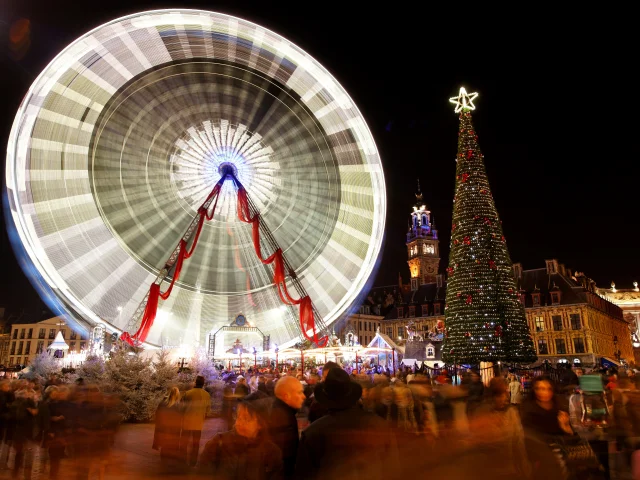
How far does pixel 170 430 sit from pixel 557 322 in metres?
51.2

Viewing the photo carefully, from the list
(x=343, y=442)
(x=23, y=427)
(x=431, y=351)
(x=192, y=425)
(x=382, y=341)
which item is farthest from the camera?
(x=382, y=341)

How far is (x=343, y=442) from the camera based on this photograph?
2.75 m

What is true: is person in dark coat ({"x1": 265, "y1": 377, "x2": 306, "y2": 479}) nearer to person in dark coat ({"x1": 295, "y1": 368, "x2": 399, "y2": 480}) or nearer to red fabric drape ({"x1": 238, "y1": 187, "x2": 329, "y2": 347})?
person in dark coat ({"x1": 295, "y1": 368, "x2": 399, "y2": 480})

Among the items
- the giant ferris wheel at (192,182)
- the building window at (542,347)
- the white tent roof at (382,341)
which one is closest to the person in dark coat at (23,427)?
the giant ferris wheel at (192,182)

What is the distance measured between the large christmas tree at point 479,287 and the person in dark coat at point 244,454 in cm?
1822

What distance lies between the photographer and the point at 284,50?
19.5 m

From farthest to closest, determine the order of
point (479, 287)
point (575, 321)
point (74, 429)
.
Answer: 1. point (575, 321)
2. point (479, 287)
3. point (74, 429)

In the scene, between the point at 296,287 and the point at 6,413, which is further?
the point at 296,287

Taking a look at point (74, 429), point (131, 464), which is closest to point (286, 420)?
point (74, 429)

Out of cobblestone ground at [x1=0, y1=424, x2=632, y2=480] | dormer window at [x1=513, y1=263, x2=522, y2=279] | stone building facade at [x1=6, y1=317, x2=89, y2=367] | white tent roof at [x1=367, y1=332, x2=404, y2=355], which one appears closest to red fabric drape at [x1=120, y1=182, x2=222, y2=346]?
cobblestone ground at [x1=0, y1=424, x2=632, y2=480]

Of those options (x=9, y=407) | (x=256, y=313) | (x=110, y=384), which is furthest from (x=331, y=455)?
(x=256, y=313)

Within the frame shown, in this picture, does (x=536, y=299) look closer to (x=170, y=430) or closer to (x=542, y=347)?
(x=542, y=347)

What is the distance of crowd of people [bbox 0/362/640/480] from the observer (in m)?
2.92

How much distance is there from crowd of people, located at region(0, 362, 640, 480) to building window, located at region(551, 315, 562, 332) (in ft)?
147
